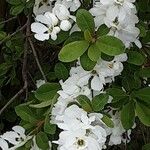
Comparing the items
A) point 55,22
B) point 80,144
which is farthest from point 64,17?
point 80,144

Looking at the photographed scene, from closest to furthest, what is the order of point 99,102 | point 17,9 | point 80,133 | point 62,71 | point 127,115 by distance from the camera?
point 80,133 → point 99,102 → point 127,115 → point 62,71 → point 17,9

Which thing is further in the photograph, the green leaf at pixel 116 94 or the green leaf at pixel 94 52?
the green leaf at pixel 116 94

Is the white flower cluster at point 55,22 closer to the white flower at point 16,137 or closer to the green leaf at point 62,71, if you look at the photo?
the green leaf at point 62,71

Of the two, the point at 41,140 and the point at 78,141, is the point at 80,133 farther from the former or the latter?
the point at 41,140

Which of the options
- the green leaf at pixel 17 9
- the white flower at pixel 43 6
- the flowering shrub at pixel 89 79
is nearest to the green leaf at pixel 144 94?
the flowering shrub at pixel 89 79

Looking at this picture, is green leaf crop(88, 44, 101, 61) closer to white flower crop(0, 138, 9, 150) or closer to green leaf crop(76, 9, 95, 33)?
green leaf crop(76, 9, 95, 33)

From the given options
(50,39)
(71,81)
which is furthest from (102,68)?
(50,39)

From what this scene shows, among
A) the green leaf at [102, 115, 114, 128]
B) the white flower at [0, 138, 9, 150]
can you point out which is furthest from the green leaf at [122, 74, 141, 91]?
the white flower at [0, 138, 9, 150]

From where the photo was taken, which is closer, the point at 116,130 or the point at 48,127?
the point at 48,127

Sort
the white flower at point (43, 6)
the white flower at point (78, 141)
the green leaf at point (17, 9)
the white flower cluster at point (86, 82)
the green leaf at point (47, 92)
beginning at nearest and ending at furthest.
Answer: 1. the white flower at point (78, 141)
2. the white flower cluster at point (86, 82)
3. the green leaf at point (47, 92)
4. the white flower at point (43, 6)
5. the green leaf at point (17, 9)
